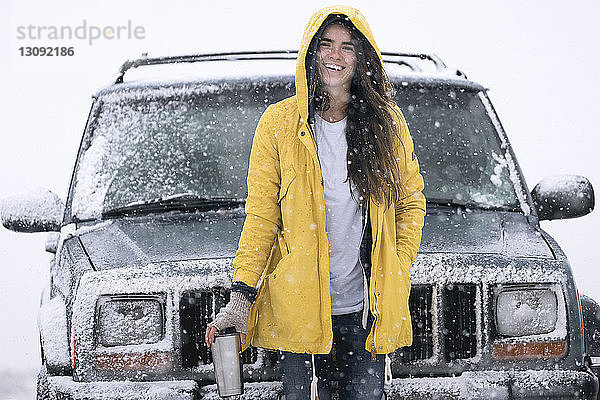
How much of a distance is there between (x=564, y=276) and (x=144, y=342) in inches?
66.2

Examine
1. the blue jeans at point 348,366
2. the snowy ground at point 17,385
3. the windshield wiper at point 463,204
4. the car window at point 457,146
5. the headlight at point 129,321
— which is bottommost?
the snowy ground at point 17,385

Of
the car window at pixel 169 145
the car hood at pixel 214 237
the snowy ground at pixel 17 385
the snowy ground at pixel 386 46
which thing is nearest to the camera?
the car hood at pixel 214 237

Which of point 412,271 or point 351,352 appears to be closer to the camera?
point 351,352

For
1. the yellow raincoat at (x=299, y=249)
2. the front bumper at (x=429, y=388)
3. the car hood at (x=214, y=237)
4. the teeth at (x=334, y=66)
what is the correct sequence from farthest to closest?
the car hood at (x=214, y=237), the front bumper at (x=429, y=388), the teeth at (x=334, y=66), the yellow raincoat at (x=299, y=249)

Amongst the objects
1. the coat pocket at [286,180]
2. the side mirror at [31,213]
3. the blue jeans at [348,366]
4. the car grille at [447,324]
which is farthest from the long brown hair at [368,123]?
the side mirror at [31,213]

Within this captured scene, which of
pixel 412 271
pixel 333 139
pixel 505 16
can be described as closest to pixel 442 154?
pixel 412 271

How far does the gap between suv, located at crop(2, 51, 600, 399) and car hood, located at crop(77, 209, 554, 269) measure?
1 centimetres

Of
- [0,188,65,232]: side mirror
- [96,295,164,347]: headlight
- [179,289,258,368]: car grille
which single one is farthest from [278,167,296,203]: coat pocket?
[0,188,65,232]: side mirror

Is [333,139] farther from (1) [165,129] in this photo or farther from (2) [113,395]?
(1) [165,129]

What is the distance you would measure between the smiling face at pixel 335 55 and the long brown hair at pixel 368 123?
0.07 feet

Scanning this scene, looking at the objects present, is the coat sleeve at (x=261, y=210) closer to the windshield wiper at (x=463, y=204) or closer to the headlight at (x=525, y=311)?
the headlight at (x=525, y=311)

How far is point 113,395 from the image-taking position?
3.25 meters

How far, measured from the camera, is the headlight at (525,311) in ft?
11.1

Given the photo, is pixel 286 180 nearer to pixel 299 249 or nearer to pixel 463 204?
pixel 299 249
